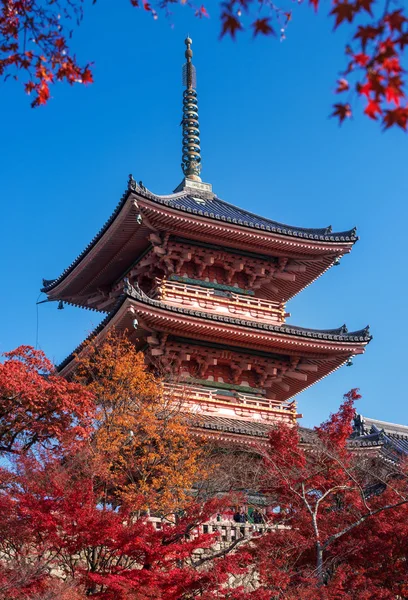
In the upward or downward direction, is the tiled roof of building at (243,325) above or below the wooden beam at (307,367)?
above

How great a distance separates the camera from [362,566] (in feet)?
52.4

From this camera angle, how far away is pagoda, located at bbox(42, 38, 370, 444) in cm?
2286

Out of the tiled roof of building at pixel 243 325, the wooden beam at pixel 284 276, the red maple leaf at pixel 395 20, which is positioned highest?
the wooden beam at pixel 284 276

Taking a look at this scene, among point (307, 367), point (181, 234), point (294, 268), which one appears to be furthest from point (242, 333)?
point (294, 268)

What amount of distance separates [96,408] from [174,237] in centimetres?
808

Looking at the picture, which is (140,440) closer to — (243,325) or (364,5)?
(243,325)

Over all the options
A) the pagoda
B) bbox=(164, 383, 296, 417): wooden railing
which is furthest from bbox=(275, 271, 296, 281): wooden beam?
bbox=(164, 383, 296, 417): wooden railing

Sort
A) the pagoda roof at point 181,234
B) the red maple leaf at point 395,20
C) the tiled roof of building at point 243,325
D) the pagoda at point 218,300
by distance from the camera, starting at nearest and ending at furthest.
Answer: the red maple leaf at point 395,20
the tiled roof of building at point 243,325
the pagoda at point 218,300
the pagoda roof at point 181,234

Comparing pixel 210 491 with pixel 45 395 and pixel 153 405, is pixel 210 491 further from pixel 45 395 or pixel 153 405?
pixel 45 395

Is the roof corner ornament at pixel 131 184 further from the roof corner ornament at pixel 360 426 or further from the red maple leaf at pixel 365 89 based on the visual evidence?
the red maple leaf at pixel 365 89

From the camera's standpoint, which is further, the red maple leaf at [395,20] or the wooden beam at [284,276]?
the wooden beam at [284,276]

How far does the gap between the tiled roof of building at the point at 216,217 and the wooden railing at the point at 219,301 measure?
2.19 metres

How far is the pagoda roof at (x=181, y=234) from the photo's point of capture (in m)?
24.1

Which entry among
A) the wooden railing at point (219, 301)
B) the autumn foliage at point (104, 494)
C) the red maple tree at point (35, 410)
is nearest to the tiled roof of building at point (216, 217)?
the wooden railing at point (219, 301)
